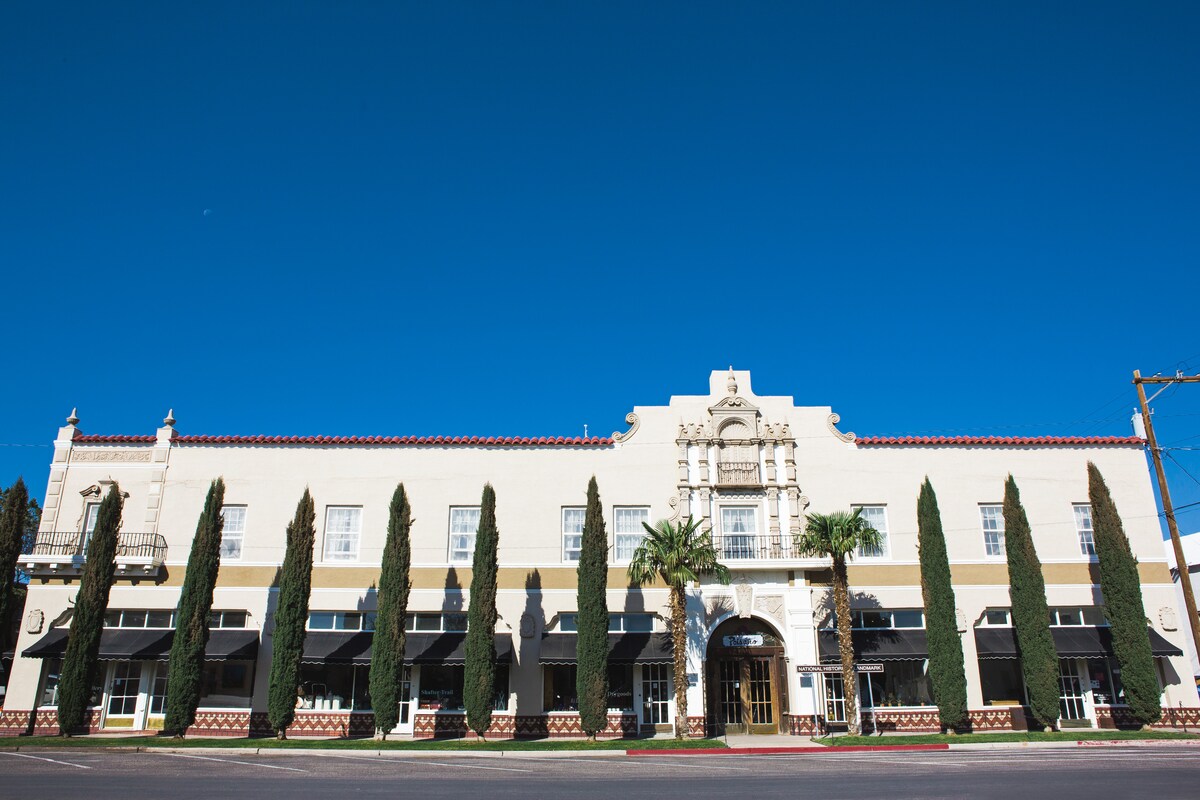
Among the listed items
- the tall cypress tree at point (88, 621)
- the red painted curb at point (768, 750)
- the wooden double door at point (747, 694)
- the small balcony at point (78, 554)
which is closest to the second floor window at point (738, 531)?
the wooden double door at point (747, 694)

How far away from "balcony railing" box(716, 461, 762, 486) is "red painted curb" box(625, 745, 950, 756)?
8832 mm

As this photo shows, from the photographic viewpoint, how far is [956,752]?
22438mm

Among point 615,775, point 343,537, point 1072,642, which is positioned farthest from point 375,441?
point 1072,642

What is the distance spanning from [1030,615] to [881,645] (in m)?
4.51

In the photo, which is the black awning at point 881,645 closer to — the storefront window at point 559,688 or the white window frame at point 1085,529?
the white window frame at point 1085,529

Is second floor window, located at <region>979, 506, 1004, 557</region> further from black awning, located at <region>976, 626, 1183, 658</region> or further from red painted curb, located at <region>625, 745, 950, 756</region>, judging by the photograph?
red painted curb, located at <region>625, 745, 950, 756</region>

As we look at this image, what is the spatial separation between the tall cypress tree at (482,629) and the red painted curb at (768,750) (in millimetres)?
4945

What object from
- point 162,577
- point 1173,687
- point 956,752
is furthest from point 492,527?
point 1173,687

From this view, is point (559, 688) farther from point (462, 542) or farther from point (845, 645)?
point (845, 645)

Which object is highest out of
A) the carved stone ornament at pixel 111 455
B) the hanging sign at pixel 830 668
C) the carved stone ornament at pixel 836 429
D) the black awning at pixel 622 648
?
the carved stone ornament at pixel 836 429

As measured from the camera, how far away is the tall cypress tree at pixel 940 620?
26.1m

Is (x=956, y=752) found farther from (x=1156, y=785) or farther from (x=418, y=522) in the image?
(x=418, y=522)

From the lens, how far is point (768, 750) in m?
23.2

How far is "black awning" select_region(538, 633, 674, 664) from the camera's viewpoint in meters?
26.9
